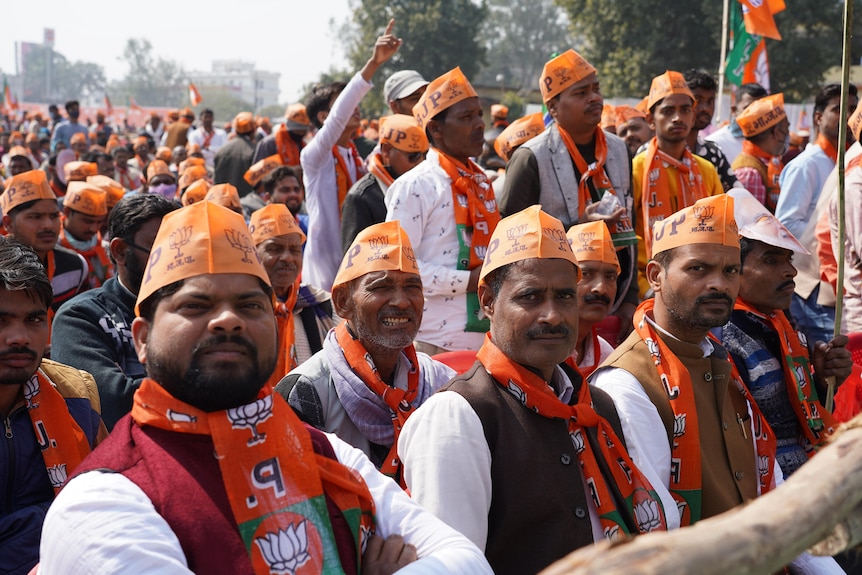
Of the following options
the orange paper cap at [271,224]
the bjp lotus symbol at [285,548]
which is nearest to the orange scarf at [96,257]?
the orange paper cap at [271,224]

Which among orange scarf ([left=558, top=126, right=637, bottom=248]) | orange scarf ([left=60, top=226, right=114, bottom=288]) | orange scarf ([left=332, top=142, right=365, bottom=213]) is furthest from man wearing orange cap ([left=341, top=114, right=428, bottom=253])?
orange scarf ([left=60, top=226, right=114, bottom=288])

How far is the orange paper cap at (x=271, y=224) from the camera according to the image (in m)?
5.49

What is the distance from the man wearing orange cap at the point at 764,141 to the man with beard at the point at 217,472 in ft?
18.4

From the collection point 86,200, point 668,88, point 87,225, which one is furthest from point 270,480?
point 86,200

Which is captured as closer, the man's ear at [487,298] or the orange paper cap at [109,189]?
the man's ear at [487,298]

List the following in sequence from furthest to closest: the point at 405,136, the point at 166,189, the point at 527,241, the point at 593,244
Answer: the point at 166,189, the point at 405,136, the point at 593,244, the point at 527,241

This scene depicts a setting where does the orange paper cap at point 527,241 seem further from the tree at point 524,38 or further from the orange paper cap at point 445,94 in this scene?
the tree at point 524,38

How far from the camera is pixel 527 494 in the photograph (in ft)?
9.69

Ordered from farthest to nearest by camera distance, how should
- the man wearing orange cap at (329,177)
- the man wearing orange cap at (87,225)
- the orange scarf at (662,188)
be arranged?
1. the man wearing orange cap at (87,225)
2. the man wearing orange cap at (329,177)
3. the orange scarf at (662,188)

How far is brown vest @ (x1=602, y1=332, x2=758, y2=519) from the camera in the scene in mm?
3619

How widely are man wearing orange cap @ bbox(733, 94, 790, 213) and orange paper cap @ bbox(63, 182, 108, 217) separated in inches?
189

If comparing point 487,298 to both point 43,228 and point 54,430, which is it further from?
point 43,228

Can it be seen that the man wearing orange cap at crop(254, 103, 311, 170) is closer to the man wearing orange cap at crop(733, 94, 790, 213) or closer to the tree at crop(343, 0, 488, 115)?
the man wearing orange cap at crop(733, 94, 790, 213)

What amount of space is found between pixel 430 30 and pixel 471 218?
3892 centimetres
